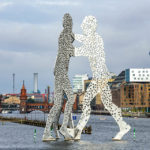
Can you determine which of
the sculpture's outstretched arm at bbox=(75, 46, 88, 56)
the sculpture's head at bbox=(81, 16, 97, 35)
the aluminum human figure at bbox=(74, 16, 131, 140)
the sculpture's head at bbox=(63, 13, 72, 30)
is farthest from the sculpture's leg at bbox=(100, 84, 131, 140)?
the sculpture's head at bbox=(63, 13, 72, 30)

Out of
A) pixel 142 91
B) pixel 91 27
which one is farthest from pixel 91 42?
pixel 142 91

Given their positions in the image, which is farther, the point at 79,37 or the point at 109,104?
the point at 109,104

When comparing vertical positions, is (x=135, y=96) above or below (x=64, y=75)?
above

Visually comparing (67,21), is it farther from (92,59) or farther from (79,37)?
(92,59)

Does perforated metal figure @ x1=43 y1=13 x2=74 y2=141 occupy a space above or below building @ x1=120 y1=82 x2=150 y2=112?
below

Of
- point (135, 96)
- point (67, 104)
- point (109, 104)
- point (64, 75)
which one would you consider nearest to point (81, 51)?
point (64, 75)

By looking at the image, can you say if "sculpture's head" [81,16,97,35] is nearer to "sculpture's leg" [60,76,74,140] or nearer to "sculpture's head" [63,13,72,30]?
"sculpture's head" [63,13,72,30]

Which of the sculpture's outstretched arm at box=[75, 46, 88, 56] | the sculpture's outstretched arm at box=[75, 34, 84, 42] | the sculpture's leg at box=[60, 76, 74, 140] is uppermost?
the sculpture's outstretched arm at box=[75, 34, 84, 42]

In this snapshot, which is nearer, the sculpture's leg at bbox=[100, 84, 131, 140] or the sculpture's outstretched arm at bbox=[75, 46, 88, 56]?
the sculpture's outstretched arm at bbox=[75, 46, 88, 56]

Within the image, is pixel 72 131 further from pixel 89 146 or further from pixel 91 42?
pixel 91 42

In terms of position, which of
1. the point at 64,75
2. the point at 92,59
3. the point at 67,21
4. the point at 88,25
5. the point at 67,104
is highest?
the point at 67,21

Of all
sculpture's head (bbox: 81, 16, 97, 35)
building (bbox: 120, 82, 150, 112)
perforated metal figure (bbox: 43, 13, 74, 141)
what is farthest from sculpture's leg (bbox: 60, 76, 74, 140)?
building (bbox: 120, 82, 150, 112)

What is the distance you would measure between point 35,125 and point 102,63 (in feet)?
180

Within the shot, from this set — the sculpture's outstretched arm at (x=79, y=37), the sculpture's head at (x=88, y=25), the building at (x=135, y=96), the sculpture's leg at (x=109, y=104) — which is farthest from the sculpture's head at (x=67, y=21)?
the building at (x=135, y=96)
